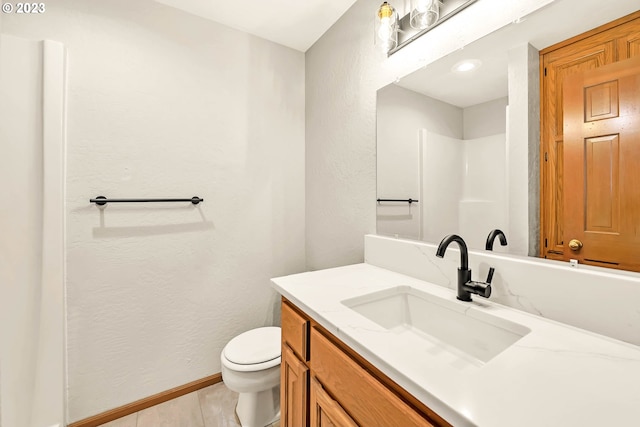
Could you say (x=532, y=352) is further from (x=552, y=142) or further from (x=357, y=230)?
(x=357, y=230)

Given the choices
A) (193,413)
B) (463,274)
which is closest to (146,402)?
(193,413)

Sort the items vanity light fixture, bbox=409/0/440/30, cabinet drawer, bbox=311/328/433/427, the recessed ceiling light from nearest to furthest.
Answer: cabinet drawer, bbox=311/328/433/427, the recessed ceiling light, vanity light fixture, bbox=409/0/440/30

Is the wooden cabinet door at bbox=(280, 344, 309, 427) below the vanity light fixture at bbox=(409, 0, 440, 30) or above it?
below

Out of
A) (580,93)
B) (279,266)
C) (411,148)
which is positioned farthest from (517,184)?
(279,266)

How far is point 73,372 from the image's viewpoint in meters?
1.36

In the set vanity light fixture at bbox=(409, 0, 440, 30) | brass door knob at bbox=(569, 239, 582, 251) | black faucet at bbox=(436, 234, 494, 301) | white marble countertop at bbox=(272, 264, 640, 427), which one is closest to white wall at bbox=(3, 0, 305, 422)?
vanity light fixture at bbox=(409, 0, 440, 30)

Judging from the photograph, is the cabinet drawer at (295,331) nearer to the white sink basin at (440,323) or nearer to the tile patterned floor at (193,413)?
the white sink basin at (440,323)

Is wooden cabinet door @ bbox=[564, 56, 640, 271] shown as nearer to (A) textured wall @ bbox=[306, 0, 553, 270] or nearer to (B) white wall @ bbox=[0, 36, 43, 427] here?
(A) textured wall @ bbox=[306, 0, 553, 270]

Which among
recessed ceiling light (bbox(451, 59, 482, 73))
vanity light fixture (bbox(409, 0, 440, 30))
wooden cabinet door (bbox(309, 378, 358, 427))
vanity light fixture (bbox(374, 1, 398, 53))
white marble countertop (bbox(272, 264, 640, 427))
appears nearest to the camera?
white marble countertop (bbox(272, 264, 640, 427))

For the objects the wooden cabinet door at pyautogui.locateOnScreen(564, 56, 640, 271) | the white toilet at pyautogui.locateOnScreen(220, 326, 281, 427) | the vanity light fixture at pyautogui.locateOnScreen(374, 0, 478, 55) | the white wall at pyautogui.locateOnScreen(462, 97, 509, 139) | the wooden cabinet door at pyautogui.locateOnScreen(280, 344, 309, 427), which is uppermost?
the vanity light fixture at pyautogui.locateOnScreen(374, 0, 478, 55)

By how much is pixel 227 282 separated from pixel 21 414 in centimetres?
105

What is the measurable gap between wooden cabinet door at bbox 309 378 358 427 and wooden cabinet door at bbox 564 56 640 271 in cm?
79

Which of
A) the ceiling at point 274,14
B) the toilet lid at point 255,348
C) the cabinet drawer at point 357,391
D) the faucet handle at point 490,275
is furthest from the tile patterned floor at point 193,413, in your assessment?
the ceiling at point 274,14

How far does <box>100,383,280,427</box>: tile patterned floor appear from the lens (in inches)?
55.7
